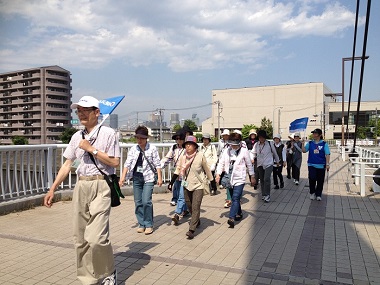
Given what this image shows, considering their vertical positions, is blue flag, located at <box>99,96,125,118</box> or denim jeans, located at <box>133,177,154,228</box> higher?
blue flag, located at <box>99,96,125,118</box>

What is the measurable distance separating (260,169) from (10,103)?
86.2 metres

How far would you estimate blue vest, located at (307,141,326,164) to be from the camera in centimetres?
876

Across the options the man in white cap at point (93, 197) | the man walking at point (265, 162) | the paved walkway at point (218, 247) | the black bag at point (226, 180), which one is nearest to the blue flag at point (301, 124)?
the man walking at point (265, 162)

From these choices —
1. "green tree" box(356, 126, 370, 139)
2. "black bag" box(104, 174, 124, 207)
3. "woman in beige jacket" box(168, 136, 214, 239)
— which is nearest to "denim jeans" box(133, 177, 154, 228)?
"woman in beige jacket" box(168, 136, 214, 239)

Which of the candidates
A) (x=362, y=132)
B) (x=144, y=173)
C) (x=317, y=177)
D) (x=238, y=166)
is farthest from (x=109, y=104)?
(x=362, y=132)

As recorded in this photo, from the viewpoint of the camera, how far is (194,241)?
214 inches

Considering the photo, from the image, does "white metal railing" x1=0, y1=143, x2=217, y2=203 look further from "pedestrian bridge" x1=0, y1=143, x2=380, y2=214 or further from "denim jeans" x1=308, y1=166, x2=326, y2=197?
"denim jeans" x1=308, y1=166, x2=326, y2=197

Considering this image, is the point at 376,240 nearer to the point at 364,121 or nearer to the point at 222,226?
the point at 222,226

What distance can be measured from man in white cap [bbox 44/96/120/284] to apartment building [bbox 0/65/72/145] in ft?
257

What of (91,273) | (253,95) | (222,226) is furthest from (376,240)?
(253,95)

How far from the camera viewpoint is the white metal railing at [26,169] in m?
6.97

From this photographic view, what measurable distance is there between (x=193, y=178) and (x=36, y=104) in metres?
80.6

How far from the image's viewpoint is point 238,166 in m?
6.54

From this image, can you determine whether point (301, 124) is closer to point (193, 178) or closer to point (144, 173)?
point (193, 178)
